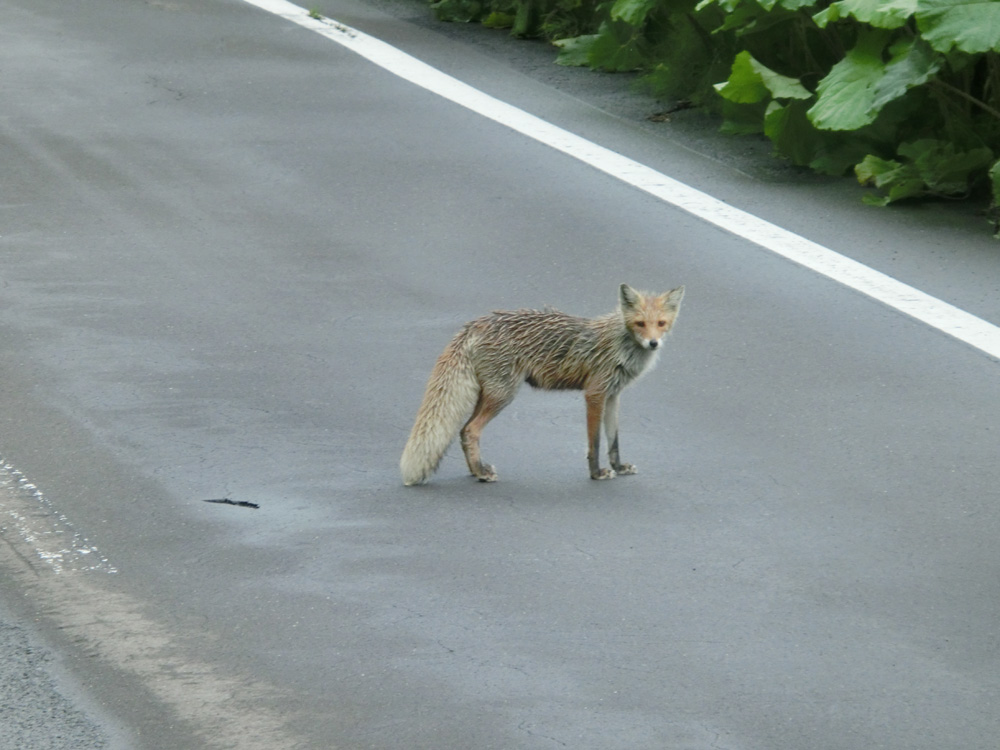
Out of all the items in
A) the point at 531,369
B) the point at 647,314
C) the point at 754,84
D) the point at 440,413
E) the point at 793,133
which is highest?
the point at 754,84

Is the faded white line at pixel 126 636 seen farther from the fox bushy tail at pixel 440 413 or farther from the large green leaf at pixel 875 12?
the large green leaf at pixel 875 12

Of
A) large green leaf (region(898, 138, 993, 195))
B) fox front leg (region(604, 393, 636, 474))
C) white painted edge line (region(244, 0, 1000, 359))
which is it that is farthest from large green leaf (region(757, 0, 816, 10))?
fox front leg (region(604, 393, 636, 474))

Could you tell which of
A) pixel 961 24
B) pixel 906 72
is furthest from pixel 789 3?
pixel 961 24

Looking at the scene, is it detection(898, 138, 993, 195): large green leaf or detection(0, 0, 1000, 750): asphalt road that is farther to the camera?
detection(898, 138, 993, 195): large green leaf

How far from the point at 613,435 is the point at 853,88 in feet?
15.2

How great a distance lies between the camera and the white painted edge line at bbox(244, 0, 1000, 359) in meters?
9.85

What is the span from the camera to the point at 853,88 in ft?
37.4

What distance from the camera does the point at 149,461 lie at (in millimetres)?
7973

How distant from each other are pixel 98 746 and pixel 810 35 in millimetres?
9202

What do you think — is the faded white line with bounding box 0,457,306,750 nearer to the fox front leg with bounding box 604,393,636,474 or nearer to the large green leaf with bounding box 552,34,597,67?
the fox front leg with bounding box 604,393,636,474

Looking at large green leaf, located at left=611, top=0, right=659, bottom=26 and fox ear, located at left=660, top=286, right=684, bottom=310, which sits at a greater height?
large green leaf, located at left=611, top=0, right=659, bottom=26

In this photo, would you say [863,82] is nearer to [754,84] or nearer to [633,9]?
[754,84]

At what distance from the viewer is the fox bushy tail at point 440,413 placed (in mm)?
7711

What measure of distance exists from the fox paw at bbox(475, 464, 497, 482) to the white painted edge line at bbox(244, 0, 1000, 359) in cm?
331
